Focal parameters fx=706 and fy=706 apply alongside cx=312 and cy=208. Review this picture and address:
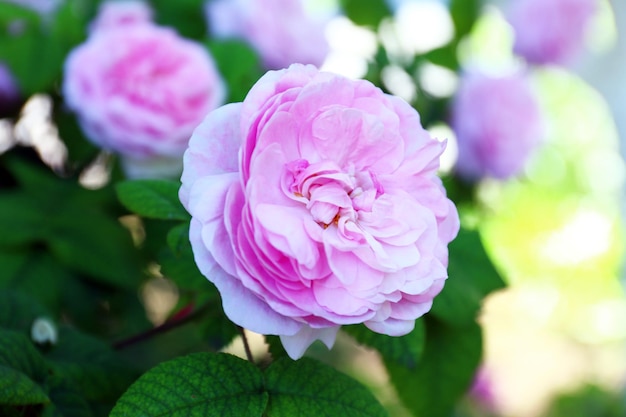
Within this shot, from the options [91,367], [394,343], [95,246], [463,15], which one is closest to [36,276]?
[95,246]

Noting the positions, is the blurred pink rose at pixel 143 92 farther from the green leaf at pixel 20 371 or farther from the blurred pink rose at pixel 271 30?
the green leaf at pixel 20 371

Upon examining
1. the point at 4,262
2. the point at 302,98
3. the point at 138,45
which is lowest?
the point at 4,262

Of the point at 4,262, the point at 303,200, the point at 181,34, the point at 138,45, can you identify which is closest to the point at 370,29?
the point at 181,34

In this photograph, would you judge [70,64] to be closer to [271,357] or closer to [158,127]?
[158,127]

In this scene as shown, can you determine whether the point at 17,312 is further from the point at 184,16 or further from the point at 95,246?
the point at 184,16

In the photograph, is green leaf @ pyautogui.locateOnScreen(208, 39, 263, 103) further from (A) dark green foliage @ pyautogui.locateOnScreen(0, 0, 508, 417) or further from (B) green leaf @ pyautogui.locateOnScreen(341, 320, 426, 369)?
(B) green leaf @ pyautogui.locateOnScreen(341, 320, 426, 369)
